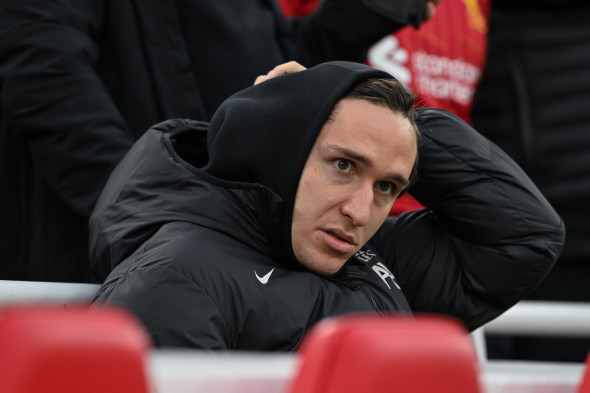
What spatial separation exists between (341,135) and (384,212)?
16 cm

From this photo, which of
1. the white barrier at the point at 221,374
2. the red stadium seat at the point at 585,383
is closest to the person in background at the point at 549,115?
the red stadium seat at the point at 585,383

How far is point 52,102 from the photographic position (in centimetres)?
217

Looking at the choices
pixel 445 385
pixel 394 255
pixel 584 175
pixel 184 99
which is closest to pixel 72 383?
pixel 445 385

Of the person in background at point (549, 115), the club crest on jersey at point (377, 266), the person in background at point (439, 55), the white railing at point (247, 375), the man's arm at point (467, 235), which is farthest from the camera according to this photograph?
the person in background at point (549, 115)

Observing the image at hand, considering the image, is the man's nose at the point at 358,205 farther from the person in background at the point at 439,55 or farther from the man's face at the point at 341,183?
the person in background at the point at 439,55

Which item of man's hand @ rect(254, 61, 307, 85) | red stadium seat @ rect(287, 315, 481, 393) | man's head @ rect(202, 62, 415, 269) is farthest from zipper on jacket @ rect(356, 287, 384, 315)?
red stadium seat @ rect(287, 315, 481, 393)

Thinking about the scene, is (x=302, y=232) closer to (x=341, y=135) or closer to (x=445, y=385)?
(x=341, y=135)

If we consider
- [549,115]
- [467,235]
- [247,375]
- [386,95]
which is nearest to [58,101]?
[386,95]

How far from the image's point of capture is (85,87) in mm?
2178

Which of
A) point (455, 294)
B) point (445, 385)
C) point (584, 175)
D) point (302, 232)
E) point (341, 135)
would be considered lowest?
point (584, 175)

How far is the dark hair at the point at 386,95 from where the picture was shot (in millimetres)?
1840

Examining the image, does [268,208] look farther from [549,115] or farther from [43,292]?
[549,115]

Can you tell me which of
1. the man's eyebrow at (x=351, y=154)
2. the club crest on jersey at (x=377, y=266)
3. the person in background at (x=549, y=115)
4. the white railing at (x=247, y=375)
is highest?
the white railing at (x=247, y=375)

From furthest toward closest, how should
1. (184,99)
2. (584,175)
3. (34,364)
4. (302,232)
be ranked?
(584,175)
(184,99)
(302,232)
(34,364)
